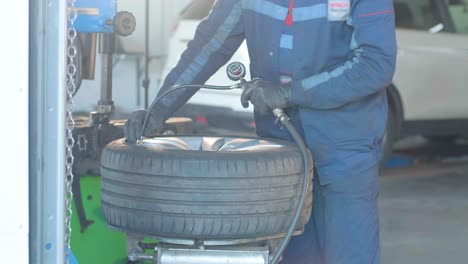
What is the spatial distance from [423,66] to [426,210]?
1.84 m

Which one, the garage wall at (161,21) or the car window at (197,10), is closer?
the car window at (197,10)

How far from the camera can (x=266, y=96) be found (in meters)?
2.86

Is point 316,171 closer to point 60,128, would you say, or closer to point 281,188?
point 281,188

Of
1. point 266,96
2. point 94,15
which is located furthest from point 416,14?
point 266,96

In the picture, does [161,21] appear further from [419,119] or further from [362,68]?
[362,68]

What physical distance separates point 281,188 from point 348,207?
637mm

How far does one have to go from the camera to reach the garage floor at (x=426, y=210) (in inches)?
226

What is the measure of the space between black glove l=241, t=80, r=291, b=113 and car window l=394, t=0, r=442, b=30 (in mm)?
5534

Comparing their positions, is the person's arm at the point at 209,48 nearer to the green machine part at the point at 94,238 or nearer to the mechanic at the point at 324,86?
the mechanic at the point at 324,86

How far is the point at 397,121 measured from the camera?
27.2 ft

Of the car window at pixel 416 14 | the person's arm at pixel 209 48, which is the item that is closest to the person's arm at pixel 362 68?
the person's arm at pixel 209 48

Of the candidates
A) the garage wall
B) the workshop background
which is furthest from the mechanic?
the garage wall

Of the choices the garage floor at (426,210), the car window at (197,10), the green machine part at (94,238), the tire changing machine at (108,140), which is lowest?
the garage floor at (426,210)

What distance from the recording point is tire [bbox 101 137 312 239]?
248 centimetres
